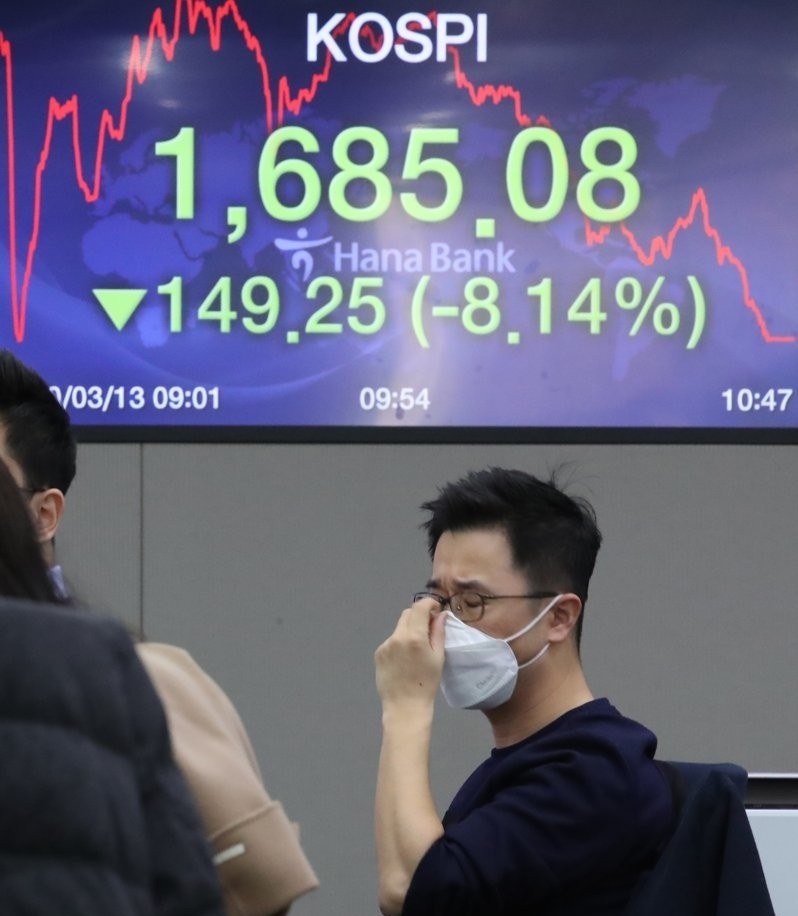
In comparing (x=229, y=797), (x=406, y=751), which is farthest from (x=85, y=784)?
(x=406, y=751)

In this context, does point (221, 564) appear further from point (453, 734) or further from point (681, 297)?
point (681, 297)

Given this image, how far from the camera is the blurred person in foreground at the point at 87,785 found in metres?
0.73

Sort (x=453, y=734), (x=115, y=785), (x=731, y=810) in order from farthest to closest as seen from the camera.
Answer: (x=453, y=734) → (x=731, y=810) → (x=115, y=785)

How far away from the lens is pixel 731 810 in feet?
5.33

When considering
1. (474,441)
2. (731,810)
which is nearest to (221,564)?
(474,441)

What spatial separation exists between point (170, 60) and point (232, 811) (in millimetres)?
2352

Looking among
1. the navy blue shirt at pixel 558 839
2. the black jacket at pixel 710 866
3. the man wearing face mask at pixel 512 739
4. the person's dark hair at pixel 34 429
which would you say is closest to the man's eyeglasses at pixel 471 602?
the man wearing face mask at pixel 512 739

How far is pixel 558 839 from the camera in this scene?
5.59 ft

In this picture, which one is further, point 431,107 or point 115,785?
point 431,107

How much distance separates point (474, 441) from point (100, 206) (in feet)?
2.81

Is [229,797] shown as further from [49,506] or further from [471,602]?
[49,506]

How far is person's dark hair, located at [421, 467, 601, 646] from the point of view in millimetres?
1989

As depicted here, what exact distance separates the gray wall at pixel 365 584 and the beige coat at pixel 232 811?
1.97 m
